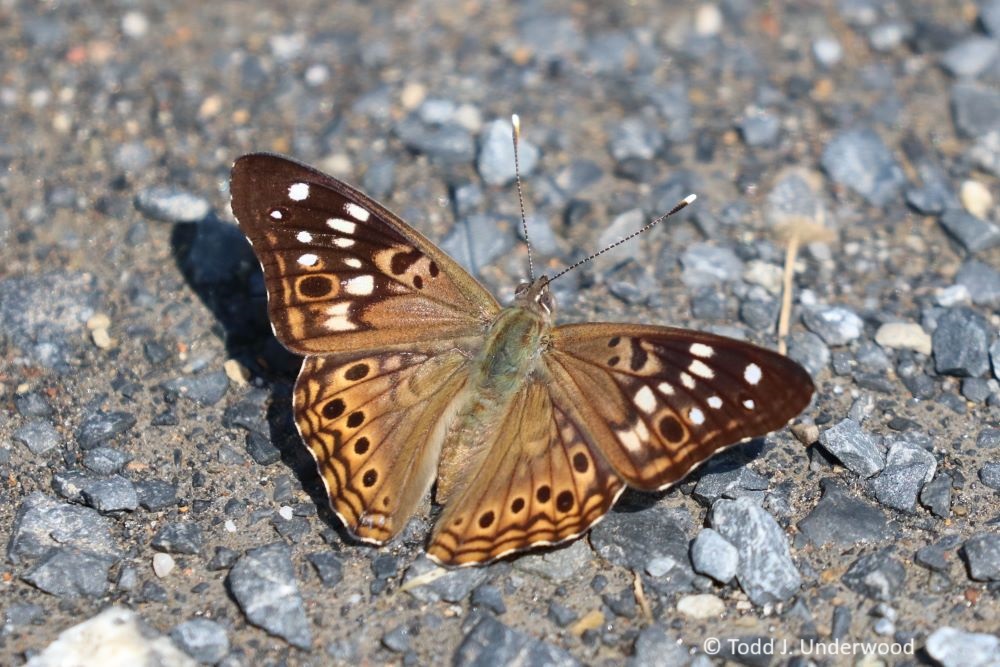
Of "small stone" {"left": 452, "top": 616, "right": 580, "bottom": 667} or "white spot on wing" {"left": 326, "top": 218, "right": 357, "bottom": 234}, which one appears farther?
"white spot on wing" {"left": 326, "top": 218, "right": 357, "bottom": 234}

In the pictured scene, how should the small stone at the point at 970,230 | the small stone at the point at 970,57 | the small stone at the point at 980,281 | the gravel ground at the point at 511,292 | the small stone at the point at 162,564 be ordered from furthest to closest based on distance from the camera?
1. the small stone at the point at 970,57
2. the small stone at the point at 970,230
3. the small stone at the point at 980,281
4. the small stone at the point at 162,564
5. the gravel ground at the point at 511,292

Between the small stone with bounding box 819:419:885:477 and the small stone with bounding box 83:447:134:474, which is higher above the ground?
the small stone with bounding box 83:447:134:474

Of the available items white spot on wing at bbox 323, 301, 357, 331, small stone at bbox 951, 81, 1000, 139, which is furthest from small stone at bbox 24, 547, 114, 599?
small stone at bbox 951, 81, 1000, 139

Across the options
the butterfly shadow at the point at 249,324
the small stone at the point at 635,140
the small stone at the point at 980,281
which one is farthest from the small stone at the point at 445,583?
the small stone at the point at 980,281

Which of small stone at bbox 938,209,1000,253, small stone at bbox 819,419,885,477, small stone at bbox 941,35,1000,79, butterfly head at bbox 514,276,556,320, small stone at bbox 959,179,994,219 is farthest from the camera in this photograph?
small stone at bbox 941,35,1000,79

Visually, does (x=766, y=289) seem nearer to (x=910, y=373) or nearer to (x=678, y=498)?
(x=910, y=373)

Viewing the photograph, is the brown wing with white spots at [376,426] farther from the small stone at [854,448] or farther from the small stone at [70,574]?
the small stone at [854,448]

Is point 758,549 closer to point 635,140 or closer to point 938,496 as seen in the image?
point 938,496

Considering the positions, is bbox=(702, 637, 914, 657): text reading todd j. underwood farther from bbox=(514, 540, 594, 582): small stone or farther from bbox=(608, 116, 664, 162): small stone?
bbox=(608, 116, 664, 162): small stone
